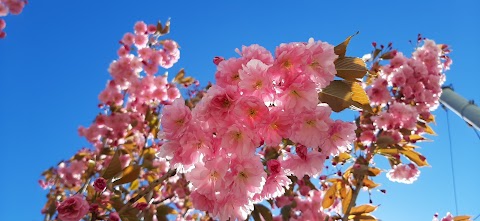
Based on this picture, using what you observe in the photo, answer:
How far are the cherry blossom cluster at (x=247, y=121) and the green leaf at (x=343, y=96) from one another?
2.1 inches

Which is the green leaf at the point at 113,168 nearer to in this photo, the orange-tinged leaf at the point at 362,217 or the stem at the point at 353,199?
the stem at the point at 353,199

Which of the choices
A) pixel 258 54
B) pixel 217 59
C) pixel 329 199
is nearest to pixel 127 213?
pixel 217 59

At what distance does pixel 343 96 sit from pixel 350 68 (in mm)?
89

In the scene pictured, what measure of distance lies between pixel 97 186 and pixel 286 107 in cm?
73

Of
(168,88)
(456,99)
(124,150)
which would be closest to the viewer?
(124,150)

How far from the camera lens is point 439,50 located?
3.89 metres

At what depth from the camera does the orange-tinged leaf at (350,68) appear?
3.88 feet

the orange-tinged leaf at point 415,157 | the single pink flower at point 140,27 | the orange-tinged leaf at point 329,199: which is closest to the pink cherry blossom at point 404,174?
the orange-tinged leaf at point 415,157

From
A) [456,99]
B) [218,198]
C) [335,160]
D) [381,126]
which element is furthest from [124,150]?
[456,99]

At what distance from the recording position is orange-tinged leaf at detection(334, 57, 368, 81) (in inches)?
46.6

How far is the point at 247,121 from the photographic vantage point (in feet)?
3.46

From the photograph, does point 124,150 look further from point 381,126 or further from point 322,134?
point 322,134

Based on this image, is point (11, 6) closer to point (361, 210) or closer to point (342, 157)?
point (342, 157)

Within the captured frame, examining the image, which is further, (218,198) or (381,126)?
(381,126)
